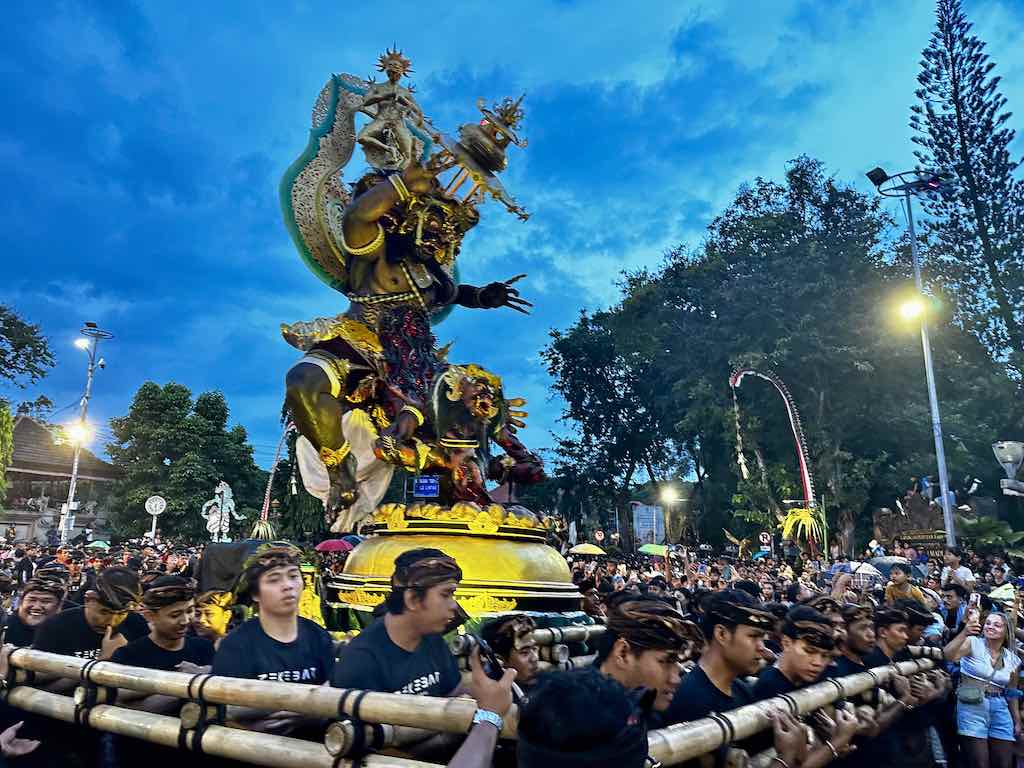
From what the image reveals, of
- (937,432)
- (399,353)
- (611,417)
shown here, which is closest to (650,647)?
(399,353)

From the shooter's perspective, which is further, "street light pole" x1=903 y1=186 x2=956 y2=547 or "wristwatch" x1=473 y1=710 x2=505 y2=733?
"street light pole" x1=903 y1=186 x2=956 y2=547

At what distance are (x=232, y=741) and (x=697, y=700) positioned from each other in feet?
5.91

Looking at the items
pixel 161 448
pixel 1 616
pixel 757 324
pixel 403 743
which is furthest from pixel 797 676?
pixel 161 448

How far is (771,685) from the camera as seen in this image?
351 centimetres

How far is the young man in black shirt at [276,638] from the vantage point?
3.18 m

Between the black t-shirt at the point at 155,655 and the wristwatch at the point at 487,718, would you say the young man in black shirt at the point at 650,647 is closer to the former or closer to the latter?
the wristwatch at the point at 487,718

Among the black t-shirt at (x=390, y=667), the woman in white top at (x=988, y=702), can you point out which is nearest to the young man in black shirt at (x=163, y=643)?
the black t-shirt at (x=390, y=667)

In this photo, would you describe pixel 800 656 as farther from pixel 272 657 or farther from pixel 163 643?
pixel 163 643

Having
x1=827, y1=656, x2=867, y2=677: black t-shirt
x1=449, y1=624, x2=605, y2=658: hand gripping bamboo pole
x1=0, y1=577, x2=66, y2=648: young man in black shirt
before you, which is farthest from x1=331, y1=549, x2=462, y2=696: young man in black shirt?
x1=0, y1=577, x2=66, y2=648: young man in black shirt

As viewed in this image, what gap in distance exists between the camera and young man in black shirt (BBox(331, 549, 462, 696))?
296cm

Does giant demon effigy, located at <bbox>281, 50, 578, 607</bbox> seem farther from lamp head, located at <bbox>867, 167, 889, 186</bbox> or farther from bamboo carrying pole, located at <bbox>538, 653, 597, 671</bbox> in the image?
lamp head, located at <bbox>867, 167, 889, 186</bbox>

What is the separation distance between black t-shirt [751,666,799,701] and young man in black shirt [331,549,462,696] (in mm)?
1412

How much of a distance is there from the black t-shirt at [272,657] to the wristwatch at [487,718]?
1.30m

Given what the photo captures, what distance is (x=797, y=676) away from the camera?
358cm
